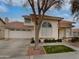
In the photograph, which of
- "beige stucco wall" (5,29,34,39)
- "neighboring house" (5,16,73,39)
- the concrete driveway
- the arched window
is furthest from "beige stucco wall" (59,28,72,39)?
the concrete driveway

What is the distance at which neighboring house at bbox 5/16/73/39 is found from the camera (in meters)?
30.3

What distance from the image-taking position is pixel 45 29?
99.2 ft

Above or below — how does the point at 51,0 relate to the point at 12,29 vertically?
above

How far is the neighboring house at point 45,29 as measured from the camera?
99.4 feet

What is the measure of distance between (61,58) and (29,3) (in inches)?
379

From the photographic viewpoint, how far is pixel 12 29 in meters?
36.0

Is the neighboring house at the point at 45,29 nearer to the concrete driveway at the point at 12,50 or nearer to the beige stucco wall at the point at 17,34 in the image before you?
the beige stucco wall at the point at 17,34

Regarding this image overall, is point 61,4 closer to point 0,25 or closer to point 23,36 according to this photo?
point 23,36

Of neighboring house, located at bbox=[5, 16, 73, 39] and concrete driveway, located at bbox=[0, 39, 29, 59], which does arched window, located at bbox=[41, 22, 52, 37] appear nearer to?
neighboring house, located at bbox=[5, 16, 73, 39]

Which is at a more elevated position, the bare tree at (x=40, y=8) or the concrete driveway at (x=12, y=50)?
the bare tree at (x=40, y=8)

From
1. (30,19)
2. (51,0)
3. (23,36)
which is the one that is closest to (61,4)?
(51,0)

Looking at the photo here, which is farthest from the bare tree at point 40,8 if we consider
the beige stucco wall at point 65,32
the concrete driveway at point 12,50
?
the beige stucco wall at point 65,32

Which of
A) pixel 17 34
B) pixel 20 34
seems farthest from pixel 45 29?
pixel 17 34

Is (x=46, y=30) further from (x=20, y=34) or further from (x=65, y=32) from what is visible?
(x=20, y=34)
